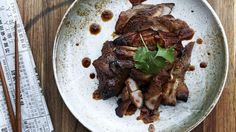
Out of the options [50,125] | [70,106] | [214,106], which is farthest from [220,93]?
[50,125]

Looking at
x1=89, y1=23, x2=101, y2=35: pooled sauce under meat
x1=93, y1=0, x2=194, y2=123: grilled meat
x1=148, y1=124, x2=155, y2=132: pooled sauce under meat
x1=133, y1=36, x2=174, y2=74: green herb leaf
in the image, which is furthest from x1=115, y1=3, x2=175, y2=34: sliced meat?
x1=148, y1=124, x2=155, y2=132: pooled sauce under meat

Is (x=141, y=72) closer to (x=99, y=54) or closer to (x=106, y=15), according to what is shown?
(x=99, y=54)

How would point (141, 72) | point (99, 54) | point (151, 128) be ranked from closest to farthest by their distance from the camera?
point (141, 72) → point (151, 128) → point (99, 54)

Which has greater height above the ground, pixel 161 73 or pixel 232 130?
pixel 161 73

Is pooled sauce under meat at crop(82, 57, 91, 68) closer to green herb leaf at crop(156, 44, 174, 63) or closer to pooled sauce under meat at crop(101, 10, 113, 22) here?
pooled sauce under meat at crop(101, 10, 113, 22)

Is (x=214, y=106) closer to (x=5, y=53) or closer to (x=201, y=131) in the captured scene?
(x=201, y=131)

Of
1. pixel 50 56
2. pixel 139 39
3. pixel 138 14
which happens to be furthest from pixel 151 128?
pixel 50 56

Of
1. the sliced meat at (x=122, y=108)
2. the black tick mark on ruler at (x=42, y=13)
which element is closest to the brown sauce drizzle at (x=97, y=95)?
the sliced meat at (x=122, y=108)
